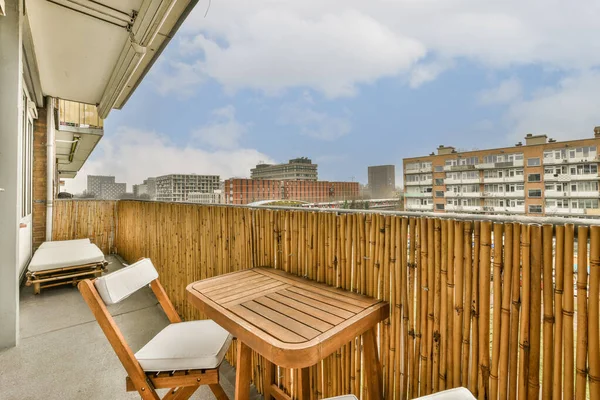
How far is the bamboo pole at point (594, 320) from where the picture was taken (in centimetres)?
87

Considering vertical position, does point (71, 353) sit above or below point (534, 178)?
below

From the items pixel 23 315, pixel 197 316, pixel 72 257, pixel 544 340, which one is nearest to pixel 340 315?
pixel 544 340

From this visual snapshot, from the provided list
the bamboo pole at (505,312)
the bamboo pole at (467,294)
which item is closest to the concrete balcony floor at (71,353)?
the bamboo pole at (467,294)

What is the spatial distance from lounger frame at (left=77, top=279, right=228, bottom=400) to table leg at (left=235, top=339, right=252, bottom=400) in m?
0.13

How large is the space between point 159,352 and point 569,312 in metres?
1.80

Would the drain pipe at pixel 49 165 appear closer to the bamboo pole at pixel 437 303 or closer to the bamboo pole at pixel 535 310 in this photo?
the bamboo pole at pixel 437 303

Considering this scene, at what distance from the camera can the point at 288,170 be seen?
3053 cm

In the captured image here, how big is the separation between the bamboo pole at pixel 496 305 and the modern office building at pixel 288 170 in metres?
27.8

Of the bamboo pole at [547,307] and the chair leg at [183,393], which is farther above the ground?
the bamboo pole at [547,307]

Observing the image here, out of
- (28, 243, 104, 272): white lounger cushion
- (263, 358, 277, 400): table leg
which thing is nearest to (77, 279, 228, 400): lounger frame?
(263, 358, 277, 400): table leg

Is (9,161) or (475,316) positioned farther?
(9,161)

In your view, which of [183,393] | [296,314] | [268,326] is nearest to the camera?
[268,326]

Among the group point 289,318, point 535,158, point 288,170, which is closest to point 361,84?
point 288,170

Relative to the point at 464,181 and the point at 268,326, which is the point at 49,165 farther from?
the point at 464,181
